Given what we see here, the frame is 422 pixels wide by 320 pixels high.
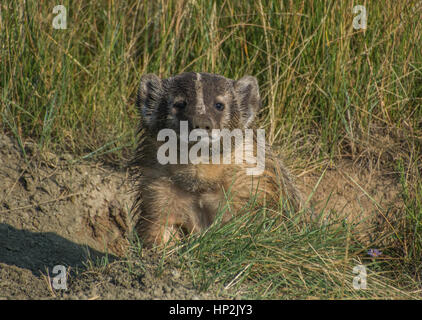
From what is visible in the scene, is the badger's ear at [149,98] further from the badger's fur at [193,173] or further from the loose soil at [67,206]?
the loose soil at [67,206]

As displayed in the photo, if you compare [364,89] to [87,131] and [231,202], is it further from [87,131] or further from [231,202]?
[87,131]

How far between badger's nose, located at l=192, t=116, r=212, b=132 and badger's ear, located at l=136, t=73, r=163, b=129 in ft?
1.81

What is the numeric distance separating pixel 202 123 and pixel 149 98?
74 cm

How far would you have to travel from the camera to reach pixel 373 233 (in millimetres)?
3812

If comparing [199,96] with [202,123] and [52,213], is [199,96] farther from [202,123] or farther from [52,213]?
[52,213]

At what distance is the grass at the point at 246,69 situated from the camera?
4.47 metres

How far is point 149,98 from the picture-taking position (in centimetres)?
390

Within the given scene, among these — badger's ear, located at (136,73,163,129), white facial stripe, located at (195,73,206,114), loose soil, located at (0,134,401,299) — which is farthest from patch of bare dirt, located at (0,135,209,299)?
white facial stripe, located at (195,73,206,114)

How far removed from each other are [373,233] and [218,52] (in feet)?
6.55

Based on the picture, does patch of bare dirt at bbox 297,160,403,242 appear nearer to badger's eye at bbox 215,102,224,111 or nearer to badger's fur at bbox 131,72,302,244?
badger's fur at bbox 131,72,302,244

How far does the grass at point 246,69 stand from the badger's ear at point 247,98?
616 millimetres

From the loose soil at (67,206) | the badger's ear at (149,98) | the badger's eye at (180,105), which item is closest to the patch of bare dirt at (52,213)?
the loose soil at (67,206)

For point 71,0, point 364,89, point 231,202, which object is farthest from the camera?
point 71,0

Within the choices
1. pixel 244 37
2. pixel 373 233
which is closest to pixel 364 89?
pixel 244 37
